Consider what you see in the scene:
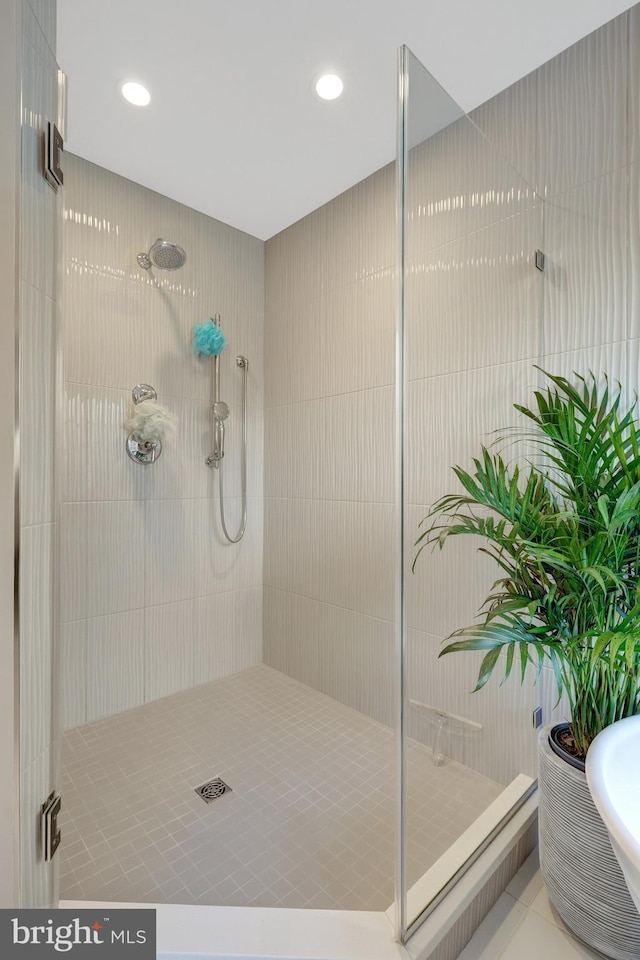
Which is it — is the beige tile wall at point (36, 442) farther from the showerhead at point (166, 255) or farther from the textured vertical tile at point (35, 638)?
the showerhead at point (166, 255)

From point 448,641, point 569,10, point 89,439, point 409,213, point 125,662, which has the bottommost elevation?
point 125,662

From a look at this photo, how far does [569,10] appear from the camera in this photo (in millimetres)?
1269

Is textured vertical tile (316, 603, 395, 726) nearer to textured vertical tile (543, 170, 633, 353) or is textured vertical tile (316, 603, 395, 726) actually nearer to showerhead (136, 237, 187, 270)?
textured vertical tile (543, 170, 633, 353)

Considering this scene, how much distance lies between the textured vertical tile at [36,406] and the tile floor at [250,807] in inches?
37.0

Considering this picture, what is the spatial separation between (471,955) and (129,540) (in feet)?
5.79

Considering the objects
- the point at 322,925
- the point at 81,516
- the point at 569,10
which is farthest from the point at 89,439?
the point at 569,10

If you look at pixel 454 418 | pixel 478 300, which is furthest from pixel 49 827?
pixel 478 300

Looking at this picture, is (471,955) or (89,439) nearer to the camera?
(471,955)

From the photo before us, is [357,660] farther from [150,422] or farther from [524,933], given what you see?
[150,422]

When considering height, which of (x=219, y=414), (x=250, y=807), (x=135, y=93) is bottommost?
(x=250, y=807)

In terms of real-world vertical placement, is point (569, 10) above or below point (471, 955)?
above

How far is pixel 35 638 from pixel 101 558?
117 cm

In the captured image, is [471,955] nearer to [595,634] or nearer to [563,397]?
[595,634]

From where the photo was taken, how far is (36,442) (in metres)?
0.87
